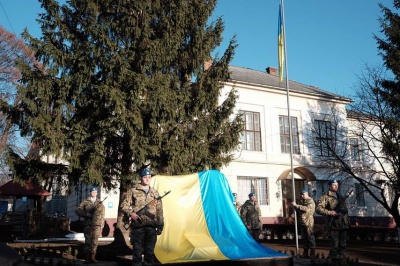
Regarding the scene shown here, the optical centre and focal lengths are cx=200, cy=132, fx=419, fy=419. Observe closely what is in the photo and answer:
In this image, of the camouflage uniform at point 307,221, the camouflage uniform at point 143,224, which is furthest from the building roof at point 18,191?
the camouflage uniform at point 143,224

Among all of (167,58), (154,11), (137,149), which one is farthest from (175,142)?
(154,11)

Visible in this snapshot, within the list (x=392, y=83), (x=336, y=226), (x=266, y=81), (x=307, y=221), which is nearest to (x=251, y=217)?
(x=307, y=221)

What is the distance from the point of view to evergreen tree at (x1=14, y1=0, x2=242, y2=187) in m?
13.0

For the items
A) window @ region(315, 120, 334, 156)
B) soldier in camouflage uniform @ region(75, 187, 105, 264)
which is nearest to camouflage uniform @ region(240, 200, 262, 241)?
soldier in camouflage uniform @ region(75, 187, 105, 264)

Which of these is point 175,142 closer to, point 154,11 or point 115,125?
point 115,125

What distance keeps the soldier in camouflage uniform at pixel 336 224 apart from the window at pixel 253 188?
16795 millimetres

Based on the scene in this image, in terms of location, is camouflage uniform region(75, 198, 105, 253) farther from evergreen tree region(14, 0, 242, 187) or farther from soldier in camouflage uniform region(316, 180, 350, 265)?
soldier in camouflage uniform region(316, 180, 350, 265)

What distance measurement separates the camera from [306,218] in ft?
38.8

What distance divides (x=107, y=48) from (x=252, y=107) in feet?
50.5

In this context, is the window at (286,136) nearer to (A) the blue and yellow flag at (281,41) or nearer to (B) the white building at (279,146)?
(B) the white building at (279,146)

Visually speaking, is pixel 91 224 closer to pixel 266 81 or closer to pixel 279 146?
pixel 279 146

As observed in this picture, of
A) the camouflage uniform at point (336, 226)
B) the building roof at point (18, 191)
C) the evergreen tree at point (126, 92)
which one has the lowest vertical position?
the camouflage uniform at point (336, 226)

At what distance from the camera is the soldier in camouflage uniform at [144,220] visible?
7.54m

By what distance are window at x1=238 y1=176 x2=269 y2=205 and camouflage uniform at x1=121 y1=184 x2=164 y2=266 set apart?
742 inches
